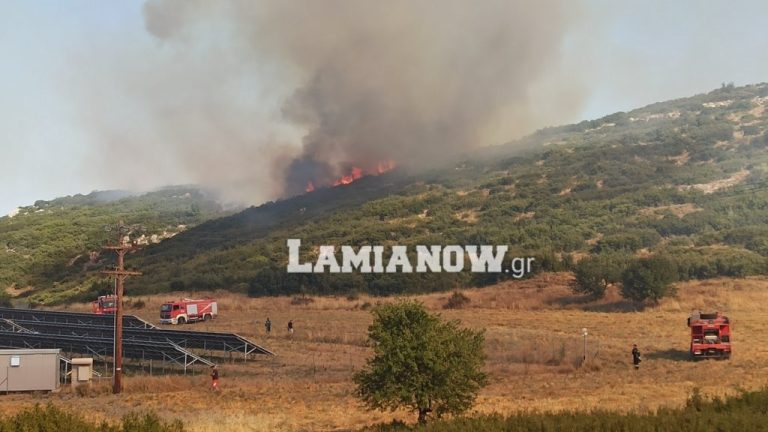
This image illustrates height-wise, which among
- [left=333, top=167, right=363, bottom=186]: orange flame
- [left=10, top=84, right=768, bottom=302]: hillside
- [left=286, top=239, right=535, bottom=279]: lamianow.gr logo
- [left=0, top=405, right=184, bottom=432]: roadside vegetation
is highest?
[left=333, top=167, right=363, bottom=186]: orange flame

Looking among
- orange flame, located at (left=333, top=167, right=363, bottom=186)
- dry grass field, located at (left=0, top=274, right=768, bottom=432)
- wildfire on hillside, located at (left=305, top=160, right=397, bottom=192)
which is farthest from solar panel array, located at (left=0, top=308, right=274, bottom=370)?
wildfire on hillside, located at (left=305, top=160, right=397, bottom=192)

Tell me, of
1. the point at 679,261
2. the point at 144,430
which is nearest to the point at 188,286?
the point at 679,261

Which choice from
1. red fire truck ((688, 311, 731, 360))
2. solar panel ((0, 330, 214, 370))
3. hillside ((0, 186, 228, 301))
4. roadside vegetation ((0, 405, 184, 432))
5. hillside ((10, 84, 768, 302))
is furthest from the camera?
hillside ((0, 186, 228, 301))

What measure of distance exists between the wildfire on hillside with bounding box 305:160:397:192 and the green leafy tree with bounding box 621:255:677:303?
3543 inches

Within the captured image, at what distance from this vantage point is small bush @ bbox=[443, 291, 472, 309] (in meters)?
60.0

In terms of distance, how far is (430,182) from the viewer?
121312 mm

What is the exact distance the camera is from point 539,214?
90.9m

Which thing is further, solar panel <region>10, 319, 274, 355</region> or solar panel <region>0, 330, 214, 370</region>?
solar panel <region>10, 319, 274, 355</region>

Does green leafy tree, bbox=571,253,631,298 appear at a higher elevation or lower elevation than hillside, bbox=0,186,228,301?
lower

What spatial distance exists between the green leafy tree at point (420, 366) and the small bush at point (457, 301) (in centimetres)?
3712

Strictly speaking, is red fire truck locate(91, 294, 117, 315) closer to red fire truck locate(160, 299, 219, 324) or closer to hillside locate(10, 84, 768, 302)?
red fire truck locate(160, 299, 219, 324)

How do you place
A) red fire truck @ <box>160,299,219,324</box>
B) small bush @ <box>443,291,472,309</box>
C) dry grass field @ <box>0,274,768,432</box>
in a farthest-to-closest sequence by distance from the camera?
red fire truck @ <box>160,299,219,324</box> < small bush @ <box>443,291,472,309</box> < dry grass field @ <box>0,274,768,432</box>

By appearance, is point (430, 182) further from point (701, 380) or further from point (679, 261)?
point (701, 380)

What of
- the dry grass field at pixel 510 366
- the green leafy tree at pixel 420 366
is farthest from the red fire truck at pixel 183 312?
the green leafy tree at pixel 420 366
